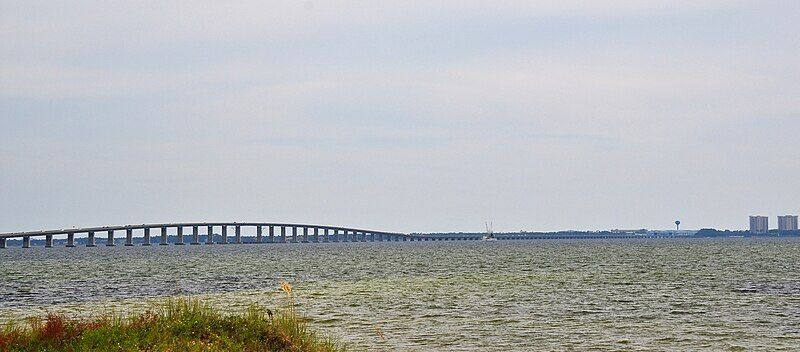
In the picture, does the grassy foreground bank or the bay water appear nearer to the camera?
the grassy foreground bank

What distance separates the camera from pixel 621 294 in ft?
176

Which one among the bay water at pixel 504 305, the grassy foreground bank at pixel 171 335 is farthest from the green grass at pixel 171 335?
the bay water at pixel 504 305

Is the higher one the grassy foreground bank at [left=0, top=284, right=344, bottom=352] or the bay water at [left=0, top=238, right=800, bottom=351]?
the grassy foreground bank at [left=0, top=284, right=344, bottom=352]

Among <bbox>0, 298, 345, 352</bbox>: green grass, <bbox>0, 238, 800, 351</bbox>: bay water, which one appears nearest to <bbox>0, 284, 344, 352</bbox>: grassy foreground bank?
<bbox>0, 298, 345, 352</bbox>: green grass

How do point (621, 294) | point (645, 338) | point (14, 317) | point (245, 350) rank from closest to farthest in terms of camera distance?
point (245, 350)
point (645, 338)
point (14, 317)
point (621, 294)

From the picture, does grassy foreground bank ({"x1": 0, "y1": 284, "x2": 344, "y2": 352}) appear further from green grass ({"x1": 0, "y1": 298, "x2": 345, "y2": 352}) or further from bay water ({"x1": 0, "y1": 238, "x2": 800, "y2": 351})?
bay water ({"x1": 0, "y1": 238, "x2": 800, "y2": 351})

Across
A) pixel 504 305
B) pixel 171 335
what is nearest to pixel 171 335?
pixel 171 335

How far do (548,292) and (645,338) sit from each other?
75.2ft

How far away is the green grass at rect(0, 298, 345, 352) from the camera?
21.8 m

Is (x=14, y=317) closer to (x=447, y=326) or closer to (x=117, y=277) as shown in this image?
(x=447, y=326)

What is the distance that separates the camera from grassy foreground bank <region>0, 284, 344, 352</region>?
71.6 feet

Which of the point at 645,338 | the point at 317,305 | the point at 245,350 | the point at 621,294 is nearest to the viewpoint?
the point at 245,350

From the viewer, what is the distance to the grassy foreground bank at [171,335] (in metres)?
21.8

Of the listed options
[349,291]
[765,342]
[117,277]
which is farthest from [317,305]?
[117,277]
